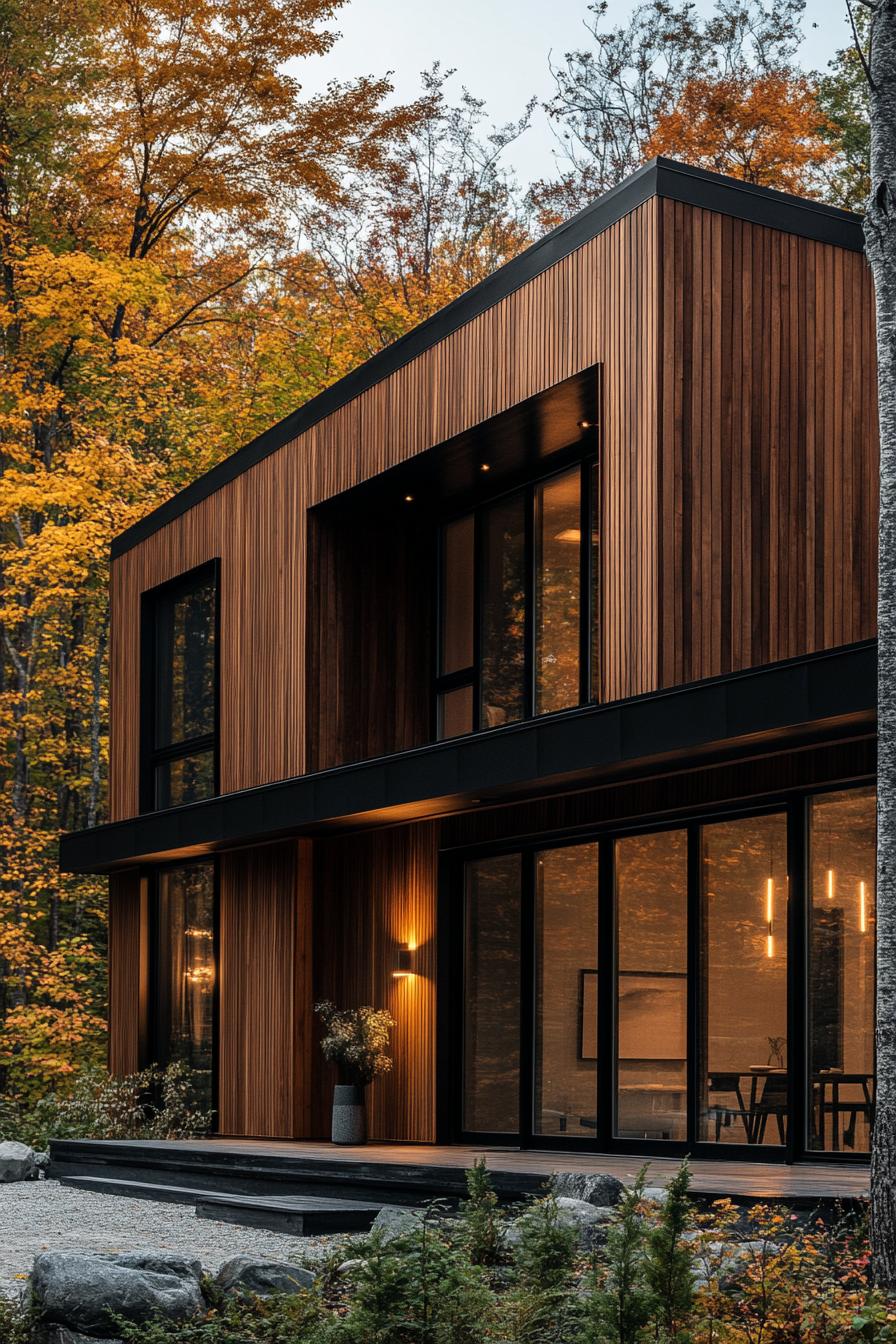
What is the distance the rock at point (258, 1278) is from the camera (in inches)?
247

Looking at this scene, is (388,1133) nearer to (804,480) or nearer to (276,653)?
(276,653)

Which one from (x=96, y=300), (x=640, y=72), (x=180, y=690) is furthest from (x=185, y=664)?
(x=640, y=72)

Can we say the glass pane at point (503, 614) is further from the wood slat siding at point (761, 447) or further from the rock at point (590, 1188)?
the rock at point (590, 1188)

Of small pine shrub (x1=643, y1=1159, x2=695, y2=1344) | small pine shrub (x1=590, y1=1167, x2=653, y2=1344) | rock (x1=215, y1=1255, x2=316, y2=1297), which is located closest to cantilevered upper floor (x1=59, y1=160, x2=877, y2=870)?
rock (x1=215, y1=1255, x2=316, y2=1297)

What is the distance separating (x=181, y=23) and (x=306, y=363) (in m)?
5.04

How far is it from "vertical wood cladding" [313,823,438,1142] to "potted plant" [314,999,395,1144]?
0.30 meters

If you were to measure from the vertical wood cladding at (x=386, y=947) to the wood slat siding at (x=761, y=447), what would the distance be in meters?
3.97

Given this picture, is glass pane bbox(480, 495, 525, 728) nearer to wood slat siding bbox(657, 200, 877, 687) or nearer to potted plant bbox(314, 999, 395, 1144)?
potted plant bbox(314, 999, 395, 1144)

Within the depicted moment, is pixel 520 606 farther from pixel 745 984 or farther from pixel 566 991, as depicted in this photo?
pixel 745 984

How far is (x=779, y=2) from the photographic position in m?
22.0

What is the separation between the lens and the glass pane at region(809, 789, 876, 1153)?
8.98 metres

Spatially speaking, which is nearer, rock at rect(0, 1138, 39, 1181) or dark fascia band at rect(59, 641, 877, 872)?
dark fascia band at rect(59, 641, 877, 872)

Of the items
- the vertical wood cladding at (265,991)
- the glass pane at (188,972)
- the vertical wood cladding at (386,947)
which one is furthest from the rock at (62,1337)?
the glass pane at (188,972)

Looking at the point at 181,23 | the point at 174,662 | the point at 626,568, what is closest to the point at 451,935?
the point at 626,568
